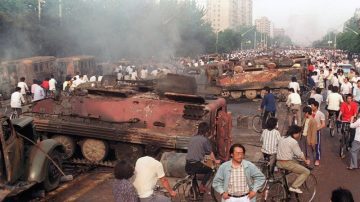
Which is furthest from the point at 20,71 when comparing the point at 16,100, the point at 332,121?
the point at 332,121

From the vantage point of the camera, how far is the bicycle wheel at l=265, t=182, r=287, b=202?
8.59 m

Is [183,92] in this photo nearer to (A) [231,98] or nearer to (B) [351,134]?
(B) [351,134]

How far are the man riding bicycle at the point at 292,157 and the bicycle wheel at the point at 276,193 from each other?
0.63 feet

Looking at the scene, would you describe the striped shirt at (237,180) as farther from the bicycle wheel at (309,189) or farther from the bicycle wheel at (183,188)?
the bicycle wheel at (309,189)

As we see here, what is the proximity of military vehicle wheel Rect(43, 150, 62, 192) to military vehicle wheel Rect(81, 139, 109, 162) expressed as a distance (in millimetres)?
1642

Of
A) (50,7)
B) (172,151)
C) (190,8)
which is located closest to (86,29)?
(50,7)

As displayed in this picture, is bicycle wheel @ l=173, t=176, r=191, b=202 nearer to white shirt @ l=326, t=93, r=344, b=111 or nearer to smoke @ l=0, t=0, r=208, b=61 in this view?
white shirt @ l=326, t=93, r=344, b=111

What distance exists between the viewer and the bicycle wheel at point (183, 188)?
856 cm

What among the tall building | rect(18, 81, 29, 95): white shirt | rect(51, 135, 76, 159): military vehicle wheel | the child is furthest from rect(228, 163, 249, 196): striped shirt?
the tall building

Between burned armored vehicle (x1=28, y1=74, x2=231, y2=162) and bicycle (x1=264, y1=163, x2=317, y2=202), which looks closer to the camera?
bicycle (x1=264, y1=163, x2=317, y2=202)

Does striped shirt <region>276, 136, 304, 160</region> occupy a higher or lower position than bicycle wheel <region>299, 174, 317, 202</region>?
higher

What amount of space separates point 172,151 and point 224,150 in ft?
4.57

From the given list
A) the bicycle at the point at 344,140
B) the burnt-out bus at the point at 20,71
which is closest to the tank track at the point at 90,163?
the bicycle at the point at 344,140

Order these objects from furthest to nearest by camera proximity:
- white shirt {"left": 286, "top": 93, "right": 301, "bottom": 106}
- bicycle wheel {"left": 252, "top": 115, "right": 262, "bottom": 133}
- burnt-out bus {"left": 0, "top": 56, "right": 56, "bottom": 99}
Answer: burnt-out bus {"left": 0, "top": 56, "right": 56, "bottom": 99}, bicycle wheel {"left": 252, "top": 115, "right": 262, "bottom": 133}, white shirt {"left": 286, "top": 93, "right": 301, "bottom": 106}
